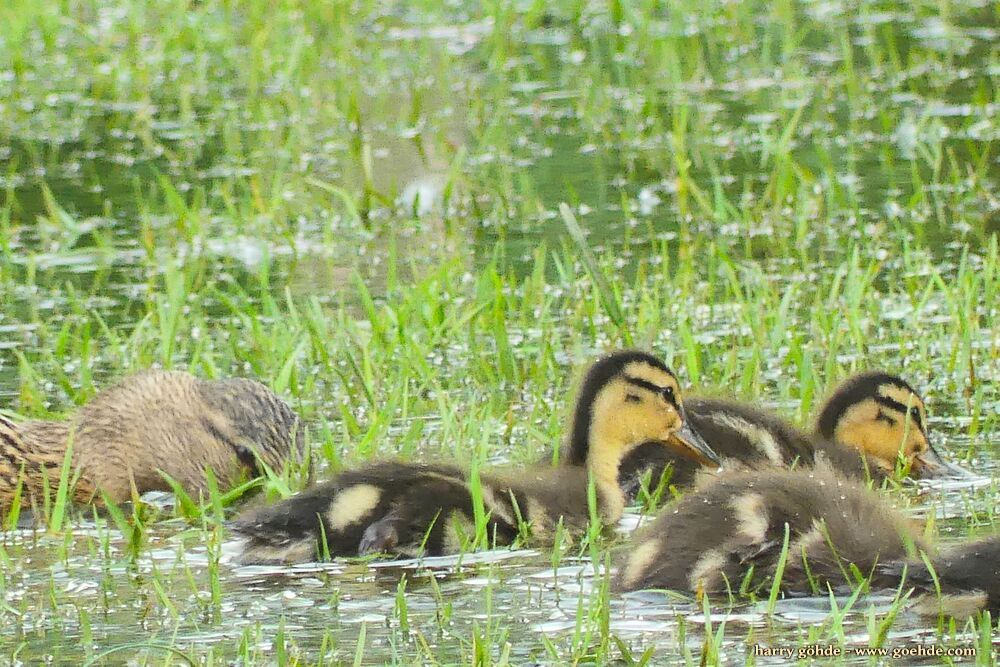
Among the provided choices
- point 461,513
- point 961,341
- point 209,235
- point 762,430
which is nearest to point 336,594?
point 461,513

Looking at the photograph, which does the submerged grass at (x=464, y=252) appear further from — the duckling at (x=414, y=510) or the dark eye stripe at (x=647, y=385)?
the dark eye stripe at (x=647, y=385)

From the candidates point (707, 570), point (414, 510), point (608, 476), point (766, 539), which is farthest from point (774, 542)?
point (608, 476)

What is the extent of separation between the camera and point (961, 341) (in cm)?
614

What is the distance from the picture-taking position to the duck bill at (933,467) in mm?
5199

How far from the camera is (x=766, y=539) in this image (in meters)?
4.23

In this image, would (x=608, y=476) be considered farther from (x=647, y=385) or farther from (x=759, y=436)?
(x=759, y=436)

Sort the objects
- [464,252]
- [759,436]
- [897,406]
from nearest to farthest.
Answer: [759,436], [897,406], [464,252]

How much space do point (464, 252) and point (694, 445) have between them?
→ 252 cm

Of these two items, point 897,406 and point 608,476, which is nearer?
point 608,476

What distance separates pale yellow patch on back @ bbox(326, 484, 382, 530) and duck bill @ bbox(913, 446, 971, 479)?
1.41 meters

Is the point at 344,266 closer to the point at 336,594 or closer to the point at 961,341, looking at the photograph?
the point at 961,341

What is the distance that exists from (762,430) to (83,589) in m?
1.70

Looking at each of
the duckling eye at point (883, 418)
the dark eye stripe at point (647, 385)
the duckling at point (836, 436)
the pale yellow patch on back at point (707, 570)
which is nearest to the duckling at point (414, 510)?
the dark eye stripe at point (647, 385)

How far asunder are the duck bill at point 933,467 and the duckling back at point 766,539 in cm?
92
